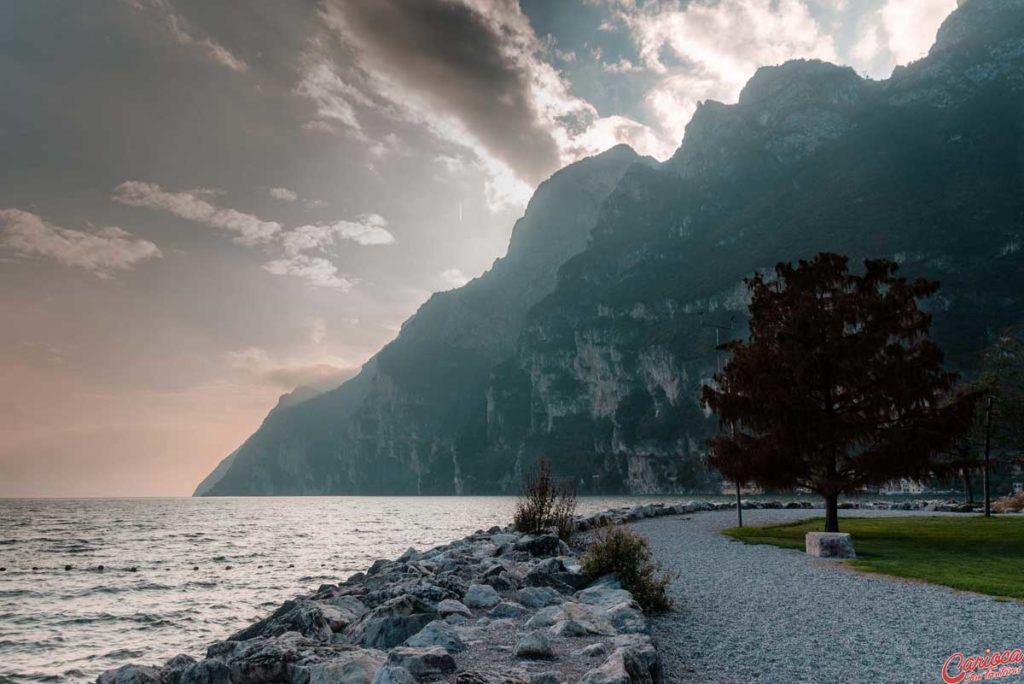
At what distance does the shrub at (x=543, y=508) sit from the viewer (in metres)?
22.2

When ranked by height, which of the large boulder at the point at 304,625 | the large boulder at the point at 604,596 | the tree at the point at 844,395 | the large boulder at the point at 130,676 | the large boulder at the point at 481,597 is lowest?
the large boulder at the point at 304,625

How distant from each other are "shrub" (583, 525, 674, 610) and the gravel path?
0.44 m

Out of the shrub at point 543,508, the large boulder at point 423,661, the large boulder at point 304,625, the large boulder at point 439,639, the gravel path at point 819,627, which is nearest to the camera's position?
the large boulder at point 423,661

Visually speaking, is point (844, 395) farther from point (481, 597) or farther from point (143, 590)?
point (143, 590)

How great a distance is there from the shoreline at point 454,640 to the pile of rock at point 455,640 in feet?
0.06

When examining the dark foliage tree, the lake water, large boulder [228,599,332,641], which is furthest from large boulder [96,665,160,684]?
the dark foliage tree

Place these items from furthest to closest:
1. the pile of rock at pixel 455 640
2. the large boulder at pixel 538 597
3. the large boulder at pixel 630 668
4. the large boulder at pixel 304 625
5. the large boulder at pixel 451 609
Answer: the large boulder at pixel 538 597 → the large boulder at pixel 304 625 → the large boulder at pixel 451 609 → the pile of rock at pixel 455 640 → the large boulder at pixel 630 668

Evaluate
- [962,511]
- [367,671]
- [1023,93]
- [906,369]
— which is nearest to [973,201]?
[1023,93]

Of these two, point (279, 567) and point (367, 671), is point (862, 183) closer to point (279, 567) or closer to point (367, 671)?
point (279, 567)

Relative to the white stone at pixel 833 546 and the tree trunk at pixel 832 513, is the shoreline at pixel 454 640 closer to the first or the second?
the white stone at pixel 833 546

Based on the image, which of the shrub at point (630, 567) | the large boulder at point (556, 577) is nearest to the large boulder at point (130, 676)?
the large boulder at point (556, 577)

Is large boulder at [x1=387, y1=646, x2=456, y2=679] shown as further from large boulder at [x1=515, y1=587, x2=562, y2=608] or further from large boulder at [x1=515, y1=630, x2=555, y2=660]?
large boulder at [x1=515, y1=587, x2=562, y2=608]

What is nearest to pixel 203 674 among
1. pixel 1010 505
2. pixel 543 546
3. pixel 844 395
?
pixel 543 546

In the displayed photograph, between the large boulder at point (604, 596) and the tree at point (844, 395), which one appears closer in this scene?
the large boulder at point (604, 596)
